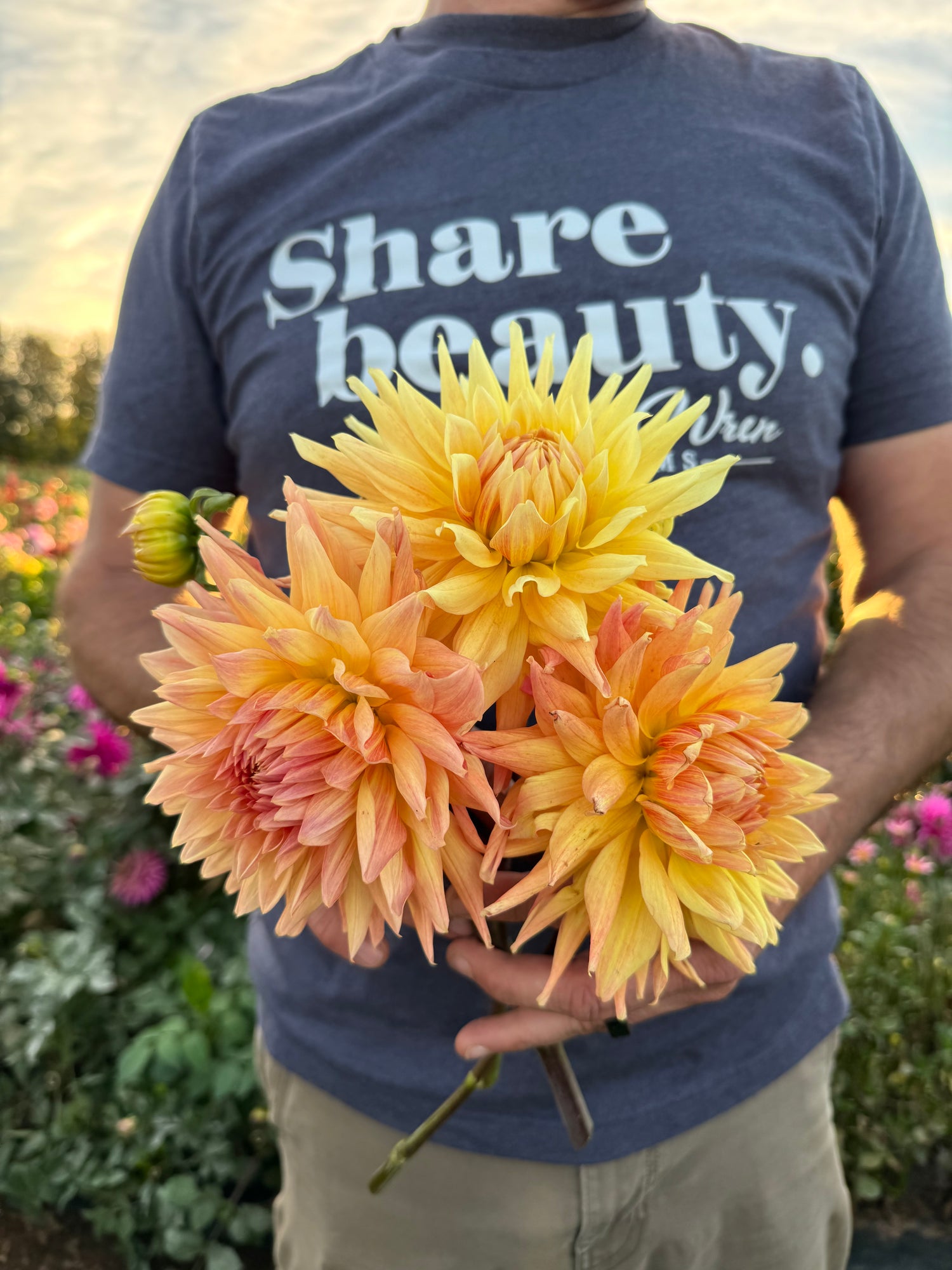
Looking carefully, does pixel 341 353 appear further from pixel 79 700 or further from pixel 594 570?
pixel 79 700

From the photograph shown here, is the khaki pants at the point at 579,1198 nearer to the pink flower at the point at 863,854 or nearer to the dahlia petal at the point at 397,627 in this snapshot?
the dahlia petal at the point at 397,627

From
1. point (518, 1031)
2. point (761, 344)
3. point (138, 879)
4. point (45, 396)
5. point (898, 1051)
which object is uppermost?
point (761, 344)

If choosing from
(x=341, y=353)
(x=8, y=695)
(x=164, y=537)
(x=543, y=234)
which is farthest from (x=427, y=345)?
(x=8, y=695)

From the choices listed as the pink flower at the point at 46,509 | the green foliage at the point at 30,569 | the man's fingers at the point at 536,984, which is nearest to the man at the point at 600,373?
the man's fingers at the point at 536,984

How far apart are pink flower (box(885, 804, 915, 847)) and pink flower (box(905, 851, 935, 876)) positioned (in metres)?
0.05

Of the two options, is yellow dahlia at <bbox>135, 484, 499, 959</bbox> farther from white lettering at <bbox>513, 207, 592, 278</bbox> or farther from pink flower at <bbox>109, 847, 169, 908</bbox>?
pink flower at <bbox>109, 847, 169, 908</bbox>

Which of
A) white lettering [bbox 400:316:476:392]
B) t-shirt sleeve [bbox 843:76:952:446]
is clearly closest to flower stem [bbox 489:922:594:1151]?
white lettering [bbox 400:316:476:392]

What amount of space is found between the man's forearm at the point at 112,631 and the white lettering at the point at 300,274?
0.43m

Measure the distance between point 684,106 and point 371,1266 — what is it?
167cm

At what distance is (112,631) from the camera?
128 cm

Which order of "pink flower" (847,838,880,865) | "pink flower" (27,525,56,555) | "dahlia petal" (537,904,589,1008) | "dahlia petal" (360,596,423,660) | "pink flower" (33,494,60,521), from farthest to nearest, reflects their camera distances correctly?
1. "pink flower" (33,494,60,521)
2. "pink flower" (27,525,56,555)
3. "pink flower" (847,838,880,865)
4. "dahlia petal" (537,904,589,1008)
5. "dahlia petal" (360,596,423,660)

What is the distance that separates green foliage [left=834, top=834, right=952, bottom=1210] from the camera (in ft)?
7.00

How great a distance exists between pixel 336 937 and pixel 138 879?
181 centimetres

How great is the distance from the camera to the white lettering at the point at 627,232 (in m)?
1.11
